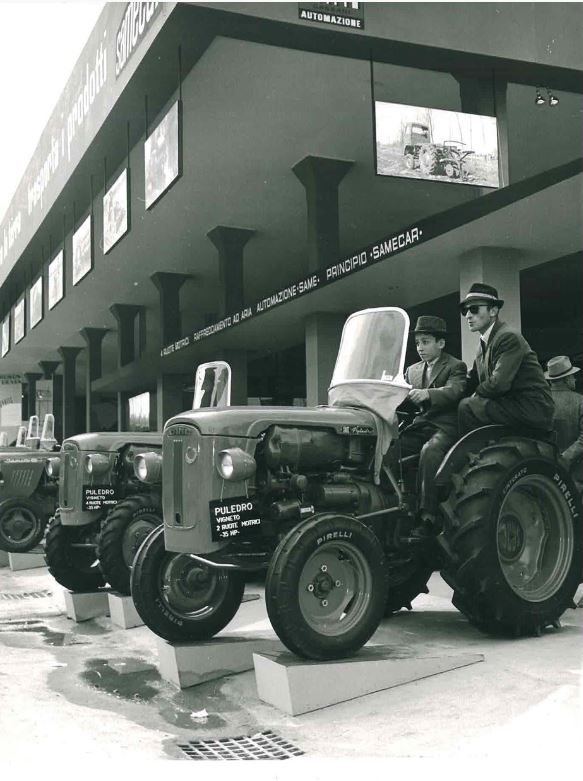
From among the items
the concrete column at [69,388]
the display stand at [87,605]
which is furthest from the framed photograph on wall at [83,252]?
the concrete column at [69,388]

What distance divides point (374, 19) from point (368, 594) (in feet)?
22.8

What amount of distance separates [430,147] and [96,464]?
4909 mm

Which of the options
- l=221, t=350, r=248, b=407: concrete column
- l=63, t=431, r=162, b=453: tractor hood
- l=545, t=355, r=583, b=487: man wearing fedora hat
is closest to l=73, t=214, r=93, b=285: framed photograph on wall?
l=221, t=350, r=248, b=407: concrete column

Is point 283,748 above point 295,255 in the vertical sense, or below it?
below

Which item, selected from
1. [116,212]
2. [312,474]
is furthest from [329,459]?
[116,212]

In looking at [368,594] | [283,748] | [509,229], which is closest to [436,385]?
[368,594]

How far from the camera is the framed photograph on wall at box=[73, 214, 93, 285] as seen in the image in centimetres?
1545

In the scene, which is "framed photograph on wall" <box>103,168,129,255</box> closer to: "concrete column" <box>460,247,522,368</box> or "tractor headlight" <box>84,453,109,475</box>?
"concrete column" <box>460,247,522,368</box>

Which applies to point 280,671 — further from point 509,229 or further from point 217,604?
point 509,229

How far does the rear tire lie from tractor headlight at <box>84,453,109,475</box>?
0.56 m

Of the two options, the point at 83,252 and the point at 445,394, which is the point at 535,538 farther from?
the point at 83,252

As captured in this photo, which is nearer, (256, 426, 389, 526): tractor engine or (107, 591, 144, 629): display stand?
(256, 426, 389, 526): tractor engine

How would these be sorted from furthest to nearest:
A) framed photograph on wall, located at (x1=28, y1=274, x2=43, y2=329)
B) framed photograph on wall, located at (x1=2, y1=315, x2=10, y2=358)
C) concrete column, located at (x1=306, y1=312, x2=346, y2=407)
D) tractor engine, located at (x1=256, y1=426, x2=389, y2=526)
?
framed photograph on wall, located at (x1=2, y1=315, x2=10, y2=358) → framed photograph on wall, located at (x1=28, y1=274, x2=43, y2=329) → concrete column, located at (x1=306, y1=312, x2=346, y2=407) → tractor engine, located at (x1=256, y1=426, x2=389, y2=526)

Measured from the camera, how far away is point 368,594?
4641mm
